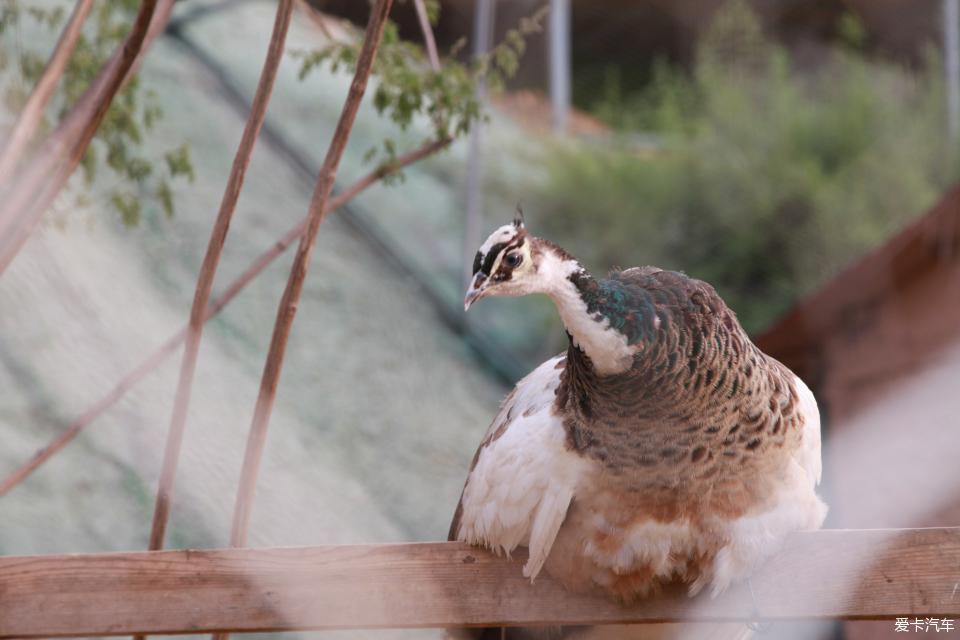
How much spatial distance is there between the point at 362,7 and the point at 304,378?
1282 mm

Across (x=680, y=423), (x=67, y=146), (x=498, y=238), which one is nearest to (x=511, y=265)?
(x=498, y=238)

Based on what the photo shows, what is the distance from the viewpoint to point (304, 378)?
112 inches

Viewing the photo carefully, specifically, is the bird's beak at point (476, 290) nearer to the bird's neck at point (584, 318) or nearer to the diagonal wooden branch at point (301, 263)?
the bird's neck at point (584, 318)

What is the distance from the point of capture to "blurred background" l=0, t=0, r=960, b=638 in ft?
7.39

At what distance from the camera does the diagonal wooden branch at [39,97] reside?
1383 millimetres

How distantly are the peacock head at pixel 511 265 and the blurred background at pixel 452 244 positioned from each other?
0.70 metres

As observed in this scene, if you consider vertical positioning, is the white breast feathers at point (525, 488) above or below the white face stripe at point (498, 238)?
below

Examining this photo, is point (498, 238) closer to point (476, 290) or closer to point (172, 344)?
point (476, 290)

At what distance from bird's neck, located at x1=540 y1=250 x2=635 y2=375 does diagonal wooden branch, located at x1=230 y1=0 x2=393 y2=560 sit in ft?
1.01

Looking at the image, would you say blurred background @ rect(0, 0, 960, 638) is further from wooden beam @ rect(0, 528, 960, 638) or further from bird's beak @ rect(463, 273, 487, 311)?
wooden beam @ rect(0, 528, 960, 638)

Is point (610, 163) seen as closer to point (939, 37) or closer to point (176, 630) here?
point (939, 37)

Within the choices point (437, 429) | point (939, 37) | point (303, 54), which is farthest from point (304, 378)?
point (939, 37)

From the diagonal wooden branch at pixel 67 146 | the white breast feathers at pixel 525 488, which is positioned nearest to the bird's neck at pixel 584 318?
the white breast feathers at pixel 525 488

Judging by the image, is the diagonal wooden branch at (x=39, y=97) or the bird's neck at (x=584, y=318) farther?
the diagonal wooden branch at (x=39, y=97)
